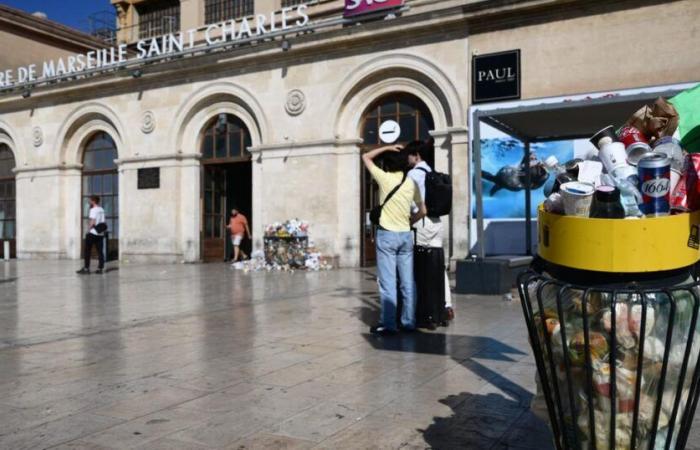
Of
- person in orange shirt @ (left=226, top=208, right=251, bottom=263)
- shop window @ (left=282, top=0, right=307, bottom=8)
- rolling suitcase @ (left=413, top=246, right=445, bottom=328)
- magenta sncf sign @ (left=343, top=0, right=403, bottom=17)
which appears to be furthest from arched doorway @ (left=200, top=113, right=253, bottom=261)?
rolling suitcase @ (left=413, top=246, right=445, bottom=328)

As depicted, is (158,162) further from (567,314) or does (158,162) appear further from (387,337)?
(567,314)

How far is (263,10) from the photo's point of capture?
68.9 feet

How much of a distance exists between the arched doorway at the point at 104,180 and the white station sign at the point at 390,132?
31.1ft

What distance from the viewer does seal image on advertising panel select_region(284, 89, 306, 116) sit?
16.1 m


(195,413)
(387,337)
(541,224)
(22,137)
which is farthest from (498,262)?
(22,137)

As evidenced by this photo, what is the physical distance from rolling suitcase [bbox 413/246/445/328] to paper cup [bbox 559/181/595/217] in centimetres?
420

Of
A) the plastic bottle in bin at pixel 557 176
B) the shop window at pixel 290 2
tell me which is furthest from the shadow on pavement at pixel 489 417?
the shop window at pixel 290 2

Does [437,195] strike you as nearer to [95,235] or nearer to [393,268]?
[393,268]

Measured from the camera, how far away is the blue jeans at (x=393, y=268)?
20.1 feet

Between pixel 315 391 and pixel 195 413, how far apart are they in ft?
2.83

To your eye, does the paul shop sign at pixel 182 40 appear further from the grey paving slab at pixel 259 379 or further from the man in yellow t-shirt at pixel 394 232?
the man in yellow t-shirt at pixel 394 232

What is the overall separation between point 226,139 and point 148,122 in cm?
267

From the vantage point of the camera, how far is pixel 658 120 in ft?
8.70

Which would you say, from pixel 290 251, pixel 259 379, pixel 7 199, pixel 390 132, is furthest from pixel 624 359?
pixel 7 199
